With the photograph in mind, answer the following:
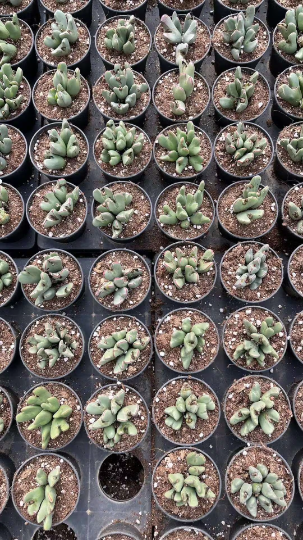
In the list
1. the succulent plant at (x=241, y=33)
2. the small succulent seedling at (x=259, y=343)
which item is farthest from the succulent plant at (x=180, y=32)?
the small succulent seedling at (x=259, y=343)

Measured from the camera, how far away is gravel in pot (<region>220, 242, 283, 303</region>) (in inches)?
121

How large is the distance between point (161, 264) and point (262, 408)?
3.80ft

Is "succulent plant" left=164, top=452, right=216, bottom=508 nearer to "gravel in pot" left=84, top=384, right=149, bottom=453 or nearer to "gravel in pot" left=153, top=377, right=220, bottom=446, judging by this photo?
"gravel in pot" left=153, top=377, right=220, bottom=446

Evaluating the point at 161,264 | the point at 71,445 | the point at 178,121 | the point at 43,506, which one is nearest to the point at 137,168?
the point at 178,121

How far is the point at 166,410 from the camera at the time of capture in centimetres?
286

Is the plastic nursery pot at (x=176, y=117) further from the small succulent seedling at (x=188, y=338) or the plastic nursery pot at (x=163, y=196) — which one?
the small succulent seedling at (x=188, y=338)

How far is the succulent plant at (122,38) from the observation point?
3.58 m

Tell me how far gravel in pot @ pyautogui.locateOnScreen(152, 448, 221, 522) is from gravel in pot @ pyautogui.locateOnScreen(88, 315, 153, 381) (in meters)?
0.59

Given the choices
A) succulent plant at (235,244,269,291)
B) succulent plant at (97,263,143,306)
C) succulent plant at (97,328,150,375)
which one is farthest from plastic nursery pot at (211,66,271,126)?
succulent plant at (97,328,150,375)

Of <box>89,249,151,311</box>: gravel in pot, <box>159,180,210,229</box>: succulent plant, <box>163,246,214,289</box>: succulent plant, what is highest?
<box>159,180,210,229</box>: succulent plant

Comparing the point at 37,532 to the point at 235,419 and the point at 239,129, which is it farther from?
the point at 239,129

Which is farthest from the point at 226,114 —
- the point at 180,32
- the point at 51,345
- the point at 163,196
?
the point at 51,345

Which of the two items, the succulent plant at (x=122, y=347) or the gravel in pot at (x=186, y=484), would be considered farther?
the succulent plant at (x=122, y=347)

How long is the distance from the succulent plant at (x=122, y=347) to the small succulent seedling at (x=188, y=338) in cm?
19
